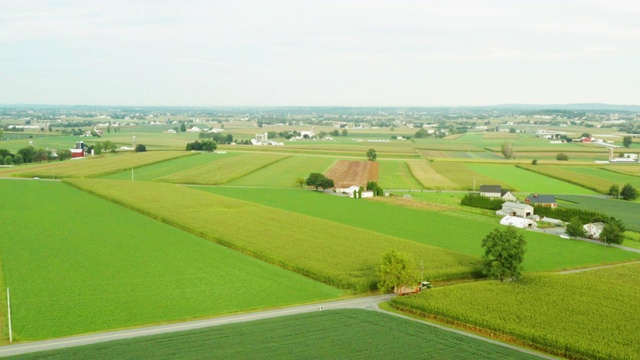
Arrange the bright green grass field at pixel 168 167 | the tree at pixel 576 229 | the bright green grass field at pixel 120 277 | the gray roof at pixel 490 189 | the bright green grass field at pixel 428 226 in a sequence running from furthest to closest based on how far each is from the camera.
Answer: the bright green grass field at pixel 168 167
the gray roof at pixel 490 189
the tree at pixel 576 229
the bright green grass field at pixel 428 226
the bright green grass field at pixel 120 277

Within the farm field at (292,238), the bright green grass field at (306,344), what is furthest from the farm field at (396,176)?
the bright green grass field at (306,344)

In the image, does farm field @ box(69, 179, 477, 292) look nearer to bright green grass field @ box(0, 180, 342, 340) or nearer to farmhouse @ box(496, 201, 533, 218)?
bright green grass field @ box(0, 180, 342, 340)

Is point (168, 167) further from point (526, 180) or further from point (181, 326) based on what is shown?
point (181, 326)

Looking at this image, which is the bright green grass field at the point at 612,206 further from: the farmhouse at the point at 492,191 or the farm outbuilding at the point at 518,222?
the farm outbuilding at the point at 518,222

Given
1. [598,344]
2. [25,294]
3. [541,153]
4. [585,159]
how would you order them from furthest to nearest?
1. [541,153]
2. [585,159]
3. [25,294]
4. [598,344]

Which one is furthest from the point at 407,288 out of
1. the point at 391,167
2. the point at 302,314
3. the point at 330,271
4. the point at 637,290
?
the point at 391,167

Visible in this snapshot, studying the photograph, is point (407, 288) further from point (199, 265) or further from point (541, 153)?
point (541, 153)
